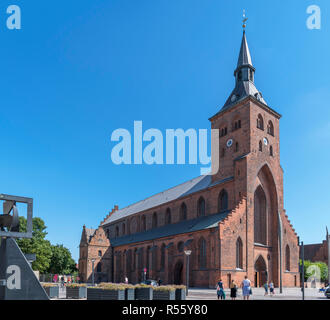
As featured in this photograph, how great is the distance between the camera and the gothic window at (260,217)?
151ft

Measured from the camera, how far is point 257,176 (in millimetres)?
46906

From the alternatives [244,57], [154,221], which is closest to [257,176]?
[244,57]

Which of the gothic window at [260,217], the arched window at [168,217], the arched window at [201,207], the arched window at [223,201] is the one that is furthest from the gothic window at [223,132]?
the arched window at [168,217]

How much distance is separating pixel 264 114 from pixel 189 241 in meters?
19.8

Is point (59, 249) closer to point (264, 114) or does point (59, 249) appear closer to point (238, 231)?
point (238, 231)

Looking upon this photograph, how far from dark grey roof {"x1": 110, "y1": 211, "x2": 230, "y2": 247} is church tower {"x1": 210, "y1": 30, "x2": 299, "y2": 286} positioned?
3.83 meters

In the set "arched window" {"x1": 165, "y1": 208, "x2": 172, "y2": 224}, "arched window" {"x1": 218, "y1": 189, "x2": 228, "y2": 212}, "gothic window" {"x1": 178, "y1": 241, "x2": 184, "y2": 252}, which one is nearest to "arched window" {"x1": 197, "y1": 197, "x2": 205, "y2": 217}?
"arched window" {"x1": 218, "y1": 189, "x2": 228, "y2": 212}

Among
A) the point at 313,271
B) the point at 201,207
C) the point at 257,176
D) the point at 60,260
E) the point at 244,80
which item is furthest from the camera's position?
the point at 60,260

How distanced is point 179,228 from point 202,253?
359 inches

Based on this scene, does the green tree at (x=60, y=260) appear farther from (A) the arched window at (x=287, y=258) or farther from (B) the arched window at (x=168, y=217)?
(A) the arched window at (x=287, y=258)

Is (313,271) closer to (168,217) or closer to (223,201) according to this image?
(168,217)

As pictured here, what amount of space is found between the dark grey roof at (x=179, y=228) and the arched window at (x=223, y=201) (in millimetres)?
1206

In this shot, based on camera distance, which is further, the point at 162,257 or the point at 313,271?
the point at 313,271
